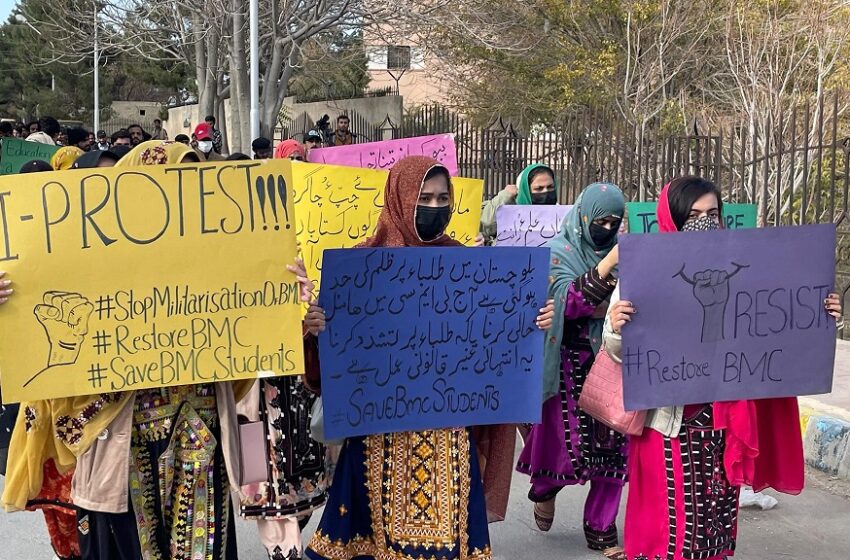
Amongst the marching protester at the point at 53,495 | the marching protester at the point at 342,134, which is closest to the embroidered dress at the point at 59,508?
the marching protester at the point at 53,495

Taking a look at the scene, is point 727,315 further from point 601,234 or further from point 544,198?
point 544,198

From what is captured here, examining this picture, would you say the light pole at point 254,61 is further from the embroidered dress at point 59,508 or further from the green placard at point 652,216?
the embroidered dress at point 59,508

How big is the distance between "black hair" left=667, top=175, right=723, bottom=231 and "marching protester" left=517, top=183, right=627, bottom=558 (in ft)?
2.23

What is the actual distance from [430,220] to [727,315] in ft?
3.44

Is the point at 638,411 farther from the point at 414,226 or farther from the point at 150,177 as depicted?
the point at 150,177

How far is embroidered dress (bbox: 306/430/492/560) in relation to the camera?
10.6 ft

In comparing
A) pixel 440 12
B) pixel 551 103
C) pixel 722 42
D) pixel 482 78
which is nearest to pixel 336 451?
pixel 440 12

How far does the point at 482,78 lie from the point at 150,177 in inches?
816

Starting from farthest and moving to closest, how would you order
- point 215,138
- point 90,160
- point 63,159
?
point 215,138 < point 63,159 < point 90,160

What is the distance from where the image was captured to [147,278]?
293 cm

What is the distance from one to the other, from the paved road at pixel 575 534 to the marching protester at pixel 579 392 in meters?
0.21

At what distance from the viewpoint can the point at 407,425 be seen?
324cm

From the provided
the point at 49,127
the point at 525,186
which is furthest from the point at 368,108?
the point at 525,186

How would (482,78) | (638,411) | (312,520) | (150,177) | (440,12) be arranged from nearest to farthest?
1. (150,177)
2. (638,411)
3. (312,520)
4. (440,12)
5. (482,78)
